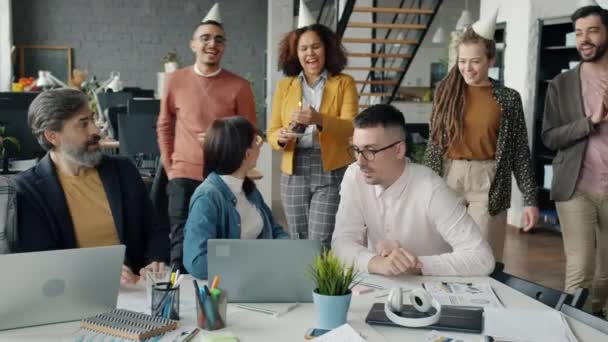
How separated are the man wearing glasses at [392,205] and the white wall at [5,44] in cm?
910

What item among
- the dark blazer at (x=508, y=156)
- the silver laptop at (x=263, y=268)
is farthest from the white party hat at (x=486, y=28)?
the silver laptop at (x=263, y=268)

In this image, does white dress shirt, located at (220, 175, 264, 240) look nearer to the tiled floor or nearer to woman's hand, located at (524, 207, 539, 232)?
woman's hand, located at (524, 207, 539, 232)

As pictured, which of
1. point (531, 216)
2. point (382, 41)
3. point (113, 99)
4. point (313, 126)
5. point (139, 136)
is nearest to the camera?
point (531, 216)

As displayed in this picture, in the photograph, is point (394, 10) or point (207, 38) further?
point (394, 10)

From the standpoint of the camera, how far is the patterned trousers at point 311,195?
296 centimetres

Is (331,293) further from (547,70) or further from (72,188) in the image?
(547,70)

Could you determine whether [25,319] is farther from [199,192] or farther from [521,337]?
[521,337]

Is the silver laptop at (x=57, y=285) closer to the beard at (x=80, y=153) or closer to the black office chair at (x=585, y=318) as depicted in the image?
the beard at (x=80, y=153)

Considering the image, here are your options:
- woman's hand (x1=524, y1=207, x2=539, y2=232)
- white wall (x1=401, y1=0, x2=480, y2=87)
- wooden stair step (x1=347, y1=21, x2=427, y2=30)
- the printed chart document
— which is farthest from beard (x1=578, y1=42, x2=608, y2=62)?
white wall (x1=401, y1=0, x2=480, y2=87)

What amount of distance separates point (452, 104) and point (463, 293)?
47.1 inches

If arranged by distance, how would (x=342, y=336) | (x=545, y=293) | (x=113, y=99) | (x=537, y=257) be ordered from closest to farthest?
(x=342, y=336) < (x=545, y=293) < (x=537, y=257) < (x=113, y=99)

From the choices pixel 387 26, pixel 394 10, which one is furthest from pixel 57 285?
pixel 387 26

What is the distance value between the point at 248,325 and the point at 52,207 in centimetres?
93

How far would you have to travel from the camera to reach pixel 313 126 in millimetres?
3025
